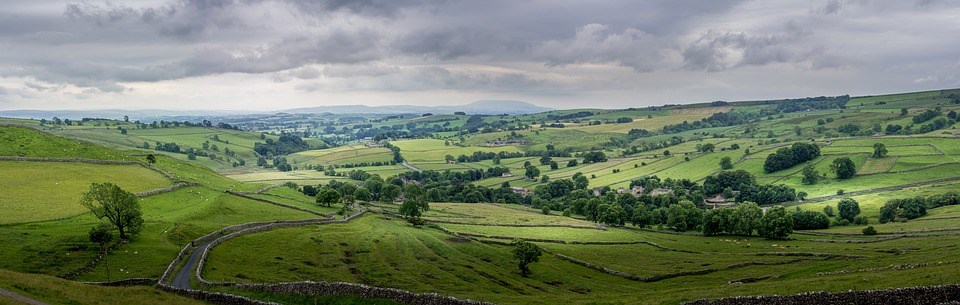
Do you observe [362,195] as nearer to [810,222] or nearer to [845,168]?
[810,222]

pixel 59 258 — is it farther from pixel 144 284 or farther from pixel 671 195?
pixel 671 195

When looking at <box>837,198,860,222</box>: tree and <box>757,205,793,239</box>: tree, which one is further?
<box>837,198,860,222</box>: tree

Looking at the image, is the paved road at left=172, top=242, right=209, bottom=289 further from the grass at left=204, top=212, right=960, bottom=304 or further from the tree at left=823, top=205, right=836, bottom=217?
the tree at left=823, top=205, right=836, bottom=217

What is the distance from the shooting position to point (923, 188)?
155 m

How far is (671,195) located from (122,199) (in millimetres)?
149206

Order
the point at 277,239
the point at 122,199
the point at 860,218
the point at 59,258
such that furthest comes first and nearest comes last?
the point at 860,218
the point at 277,239
the point at 122,199
the point at 59,258

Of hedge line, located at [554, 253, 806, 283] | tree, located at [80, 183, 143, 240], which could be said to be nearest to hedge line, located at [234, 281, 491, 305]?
tree, located at [80, 183, 143, 240]

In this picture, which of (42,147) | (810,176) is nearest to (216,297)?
(42,147)

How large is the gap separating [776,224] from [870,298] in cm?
7589

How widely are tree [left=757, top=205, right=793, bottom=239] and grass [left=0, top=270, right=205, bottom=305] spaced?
96349 mm

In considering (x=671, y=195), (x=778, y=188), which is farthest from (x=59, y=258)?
(x=778, y=188)

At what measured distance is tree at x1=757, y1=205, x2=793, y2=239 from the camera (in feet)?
360

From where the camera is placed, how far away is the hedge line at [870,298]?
37.8 metres

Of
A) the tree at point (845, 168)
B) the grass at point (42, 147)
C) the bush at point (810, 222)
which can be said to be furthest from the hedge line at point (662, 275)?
the tree at point (845, 168)
